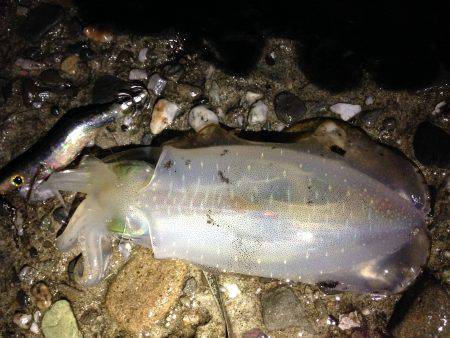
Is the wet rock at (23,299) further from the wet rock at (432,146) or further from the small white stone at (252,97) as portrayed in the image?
the wet rock at (432,146)

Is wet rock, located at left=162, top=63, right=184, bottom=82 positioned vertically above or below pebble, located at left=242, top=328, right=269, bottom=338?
above

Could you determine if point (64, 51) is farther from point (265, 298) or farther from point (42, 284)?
point (265, 298)

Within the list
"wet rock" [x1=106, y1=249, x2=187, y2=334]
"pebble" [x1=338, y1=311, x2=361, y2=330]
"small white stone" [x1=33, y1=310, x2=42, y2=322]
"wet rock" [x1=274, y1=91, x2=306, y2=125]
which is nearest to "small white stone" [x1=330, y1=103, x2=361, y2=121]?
"wet rock" [x1=274, y1=91, x2=306, y2=125]

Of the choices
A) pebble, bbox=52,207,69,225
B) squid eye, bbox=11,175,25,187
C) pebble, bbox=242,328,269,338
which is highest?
squid eye, bbox=11,175,25,187

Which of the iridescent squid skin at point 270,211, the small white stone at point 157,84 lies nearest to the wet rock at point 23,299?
the iridescent squid skin at point 270,211

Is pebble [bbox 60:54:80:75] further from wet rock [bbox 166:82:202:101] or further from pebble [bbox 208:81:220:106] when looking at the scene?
pebble [bbox 208:81:220:106]

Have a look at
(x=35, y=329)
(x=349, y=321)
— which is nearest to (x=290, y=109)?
(x=349, y=321)

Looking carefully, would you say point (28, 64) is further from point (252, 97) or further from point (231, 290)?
point (231, 290)
